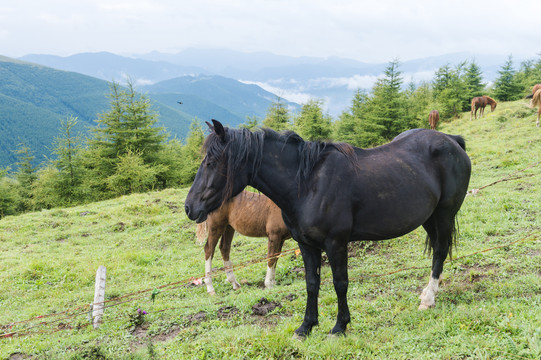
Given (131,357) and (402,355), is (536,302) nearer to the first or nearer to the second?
(402,355)

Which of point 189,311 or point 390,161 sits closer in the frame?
point 390,161

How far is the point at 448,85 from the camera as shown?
121 feet

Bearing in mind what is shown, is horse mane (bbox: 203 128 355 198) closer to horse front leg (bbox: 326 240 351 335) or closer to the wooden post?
horse front leg (bbox: 326 240 351 335)

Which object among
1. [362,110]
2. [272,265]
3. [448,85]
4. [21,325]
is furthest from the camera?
[448,85]

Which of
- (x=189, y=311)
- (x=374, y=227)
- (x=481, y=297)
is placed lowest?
(x=189, y=311)

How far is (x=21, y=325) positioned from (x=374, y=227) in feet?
22.4

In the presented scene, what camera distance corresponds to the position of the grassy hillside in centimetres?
360

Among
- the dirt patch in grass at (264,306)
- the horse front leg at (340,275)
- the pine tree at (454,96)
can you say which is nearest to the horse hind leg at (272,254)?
the dirt patch in grass at (264,306)

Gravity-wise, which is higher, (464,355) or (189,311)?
(464,355)

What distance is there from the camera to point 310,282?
4.05 metres

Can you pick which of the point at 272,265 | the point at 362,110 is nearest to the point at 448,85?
the point at 362,110

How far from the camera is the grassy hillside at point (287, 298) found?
3598mm

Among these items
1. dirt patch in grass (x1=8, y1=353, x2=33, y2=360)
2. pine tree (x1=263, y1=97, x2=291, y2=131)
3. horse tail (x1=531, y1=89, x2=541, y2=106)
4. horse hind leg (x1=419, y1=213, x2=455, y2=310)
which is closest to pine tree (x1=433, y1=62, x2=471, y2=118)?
horse tail (x1=531, y1=89, x2=541, y2=106)

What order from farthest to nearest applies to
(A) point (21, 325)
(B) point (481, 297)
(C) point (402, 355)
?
(A) point (21, 325) < (B) point (481, 297) < (C) point (402, 355)
